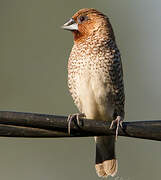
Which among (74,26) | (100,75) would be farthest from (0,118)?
(74,26)

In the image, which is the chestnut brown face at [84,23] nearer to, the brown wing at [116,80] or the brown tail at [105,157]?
the brown wing at [116,80]

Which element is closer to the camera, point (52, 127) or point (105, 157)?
point (52, 127)

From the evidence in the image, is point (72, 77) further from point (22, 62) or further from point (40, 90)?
point (22, 62)

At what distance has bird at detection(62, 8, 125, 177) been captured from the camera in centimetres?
641

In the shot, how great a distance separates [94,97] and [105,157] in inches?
32.3

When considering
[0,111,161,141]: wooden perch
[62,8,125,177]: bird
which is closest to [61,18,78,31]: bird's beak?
[62,8,125,177]: bird

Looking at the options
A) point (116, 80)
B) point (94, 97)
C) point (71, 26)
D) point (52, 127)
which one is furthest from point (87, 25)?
point (52, 127)

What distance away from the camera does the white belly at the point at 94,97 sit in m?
6.38

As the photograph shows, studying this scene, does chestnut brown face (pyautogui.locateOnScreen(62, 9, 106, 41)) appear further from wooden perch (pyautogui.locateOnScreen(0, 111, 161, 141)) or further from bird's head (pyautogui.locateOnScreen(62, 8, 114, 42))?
wooden perch (pyautogui.locateOnScreen(0, 111, 161, 141))

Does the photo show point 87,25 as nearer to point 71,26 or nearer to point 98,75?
point 71,26

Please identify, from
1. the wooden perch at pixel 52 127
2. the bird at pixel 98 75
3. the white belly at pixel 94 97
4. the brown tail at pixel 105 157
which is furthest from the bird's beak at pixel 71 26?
the wooden perch at pixel 52 127

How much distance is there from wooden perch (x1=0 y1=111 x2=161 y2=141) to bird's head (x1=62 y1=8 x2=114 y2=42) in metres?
2.23

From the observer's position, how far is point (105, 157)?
698 centimetres

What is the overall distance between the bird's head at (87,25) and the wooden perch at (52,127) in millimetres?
2233
